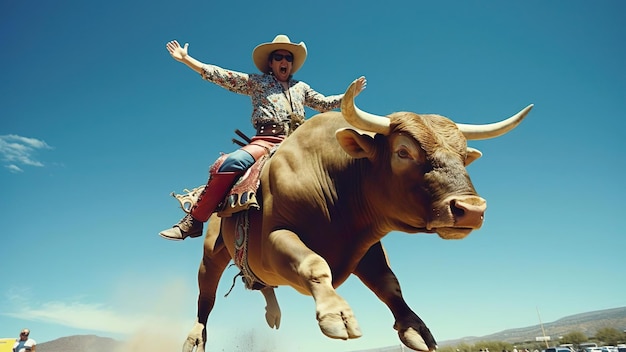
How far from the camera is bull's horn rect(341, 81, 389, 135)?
3.34 meters

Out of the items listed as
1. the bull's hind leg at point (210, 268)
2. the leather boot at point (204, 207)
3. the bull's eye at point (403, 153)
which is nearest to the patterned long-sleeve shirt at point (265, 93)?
the leather boot at point (204, 207)

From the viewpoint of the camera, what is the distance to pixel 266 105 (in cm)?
532

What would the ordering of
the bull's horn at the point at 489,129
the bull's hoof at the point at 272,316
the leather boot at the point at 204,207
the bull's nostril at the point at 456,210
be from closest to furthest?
the bull's nostril at the point at 456,210
the bull's horn at the point at 489,129
the leather boot at the point at 204,207
the bull's hoof at the point at 272,316

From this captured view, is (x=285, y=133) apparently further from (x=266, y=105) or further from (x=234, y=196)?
(x=234, y=196)

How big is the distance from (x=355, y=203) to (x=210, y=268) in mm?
2729

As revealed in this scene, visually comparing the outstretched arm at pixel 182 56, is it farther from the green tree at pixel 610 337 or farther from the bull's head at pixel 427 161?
the green tree at pixel 610 337

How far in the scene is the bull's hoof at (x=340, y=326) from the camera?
100 inches

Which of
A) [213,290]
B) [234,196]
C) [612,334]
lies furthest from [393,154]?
[612,334]

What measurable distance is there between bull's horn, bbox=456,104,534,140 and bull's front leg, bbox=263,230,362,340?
1733mm

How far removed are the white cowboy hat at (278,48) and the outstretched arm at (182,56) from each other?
0.74 m

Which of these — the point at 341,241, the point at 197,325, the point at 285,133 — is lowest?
the point at 197,325

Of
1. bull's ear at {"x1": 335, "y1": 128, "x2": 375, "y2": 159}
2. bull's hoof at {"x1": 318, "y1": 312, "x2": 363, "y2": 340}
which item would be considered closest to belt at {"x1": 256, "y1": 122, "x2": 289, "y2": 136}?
bull's ear at {"x1": 335, "y1": 128, "x2": 375, "y2": 159}

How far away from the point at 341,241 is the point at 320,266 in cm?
77

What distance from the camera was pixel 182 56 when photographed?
18.1ft
